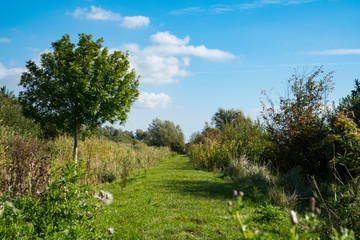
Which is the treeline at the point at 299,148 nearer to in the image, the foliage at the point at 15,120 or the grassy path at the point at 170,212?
the grassy path at the point at 170,212

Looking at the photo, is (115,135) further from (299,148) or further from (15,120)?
(299,148)

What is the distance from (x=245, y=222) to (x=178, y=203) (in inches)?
217

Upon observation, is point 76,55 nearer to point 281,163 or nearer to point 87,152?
point 87,152

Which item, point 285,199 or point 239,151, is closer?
point 285,199

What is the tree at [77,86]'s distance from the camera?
477 inches

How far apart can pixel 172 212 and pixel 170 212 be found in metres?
0.05

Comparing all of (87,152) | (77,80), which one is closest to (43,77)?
(77,80)

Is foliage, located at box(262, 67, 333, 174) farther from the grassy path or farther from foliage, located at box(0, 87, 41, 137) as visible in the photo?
foliage, located at box(0, 87, 41, 137)

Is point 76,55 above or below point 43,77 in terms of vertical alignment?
above

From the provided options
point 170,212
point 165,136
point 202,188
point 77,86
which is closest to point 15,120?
point 77,86

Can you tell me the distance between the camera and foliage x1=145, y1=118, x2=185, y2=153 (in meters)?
39.7

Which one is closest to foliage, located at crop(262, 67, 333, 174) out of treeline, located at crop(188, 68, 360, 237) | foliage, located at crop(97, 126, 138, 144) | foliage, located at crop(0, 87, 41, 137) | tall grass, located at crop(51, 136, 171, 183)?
treeline, located at crop(188, 68, 360, 237)

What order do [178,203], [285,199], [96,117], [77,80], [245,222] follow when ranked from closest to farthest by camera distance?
1. [245,222]
2. [285,199]
3. [178,203]
4. [77,80]
5. [96,117]

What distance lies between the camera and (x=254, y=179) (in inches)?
386
